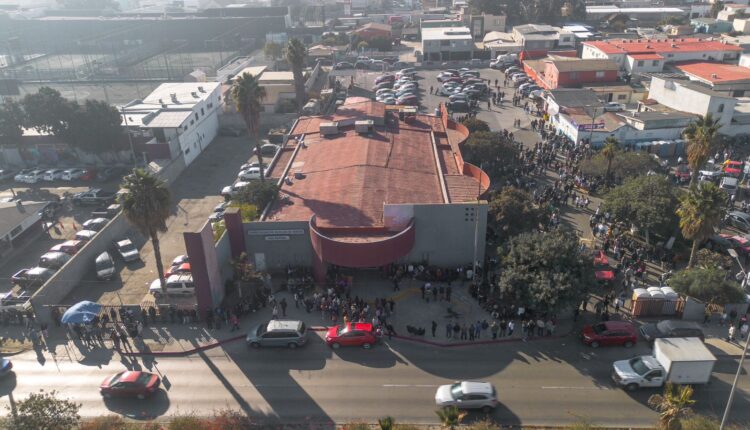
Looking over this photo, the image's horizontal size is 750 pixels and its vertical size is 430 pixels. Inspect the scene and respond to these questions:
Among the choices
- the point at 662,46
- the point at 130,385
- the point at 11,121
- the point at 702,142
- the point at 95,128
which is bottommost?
the point at 130,385

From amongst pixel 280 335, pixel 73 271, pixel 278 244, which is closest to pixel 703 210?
pixel 280 335

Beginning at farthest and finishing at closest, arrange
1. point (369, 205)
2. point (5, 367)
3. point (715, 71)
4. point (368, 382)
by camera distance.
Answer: point (715, 71) → point (369, 205) → point (5, 367) → point (368, 382)

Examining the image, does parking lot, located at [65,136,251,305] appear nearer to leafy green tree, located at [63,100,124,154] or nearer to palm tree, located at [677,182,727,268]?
leafy green tree, located at [63,100,124,154]

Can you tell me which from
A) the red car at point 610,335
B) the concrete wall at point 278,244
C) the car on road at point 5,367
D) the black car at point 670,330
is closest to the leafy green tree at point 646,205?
the black car at point 670,330

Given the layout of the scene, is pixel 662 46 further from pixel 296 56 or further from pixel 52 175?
pixel 52 175

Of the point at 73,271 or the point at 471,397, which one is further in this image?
the point at 73,271

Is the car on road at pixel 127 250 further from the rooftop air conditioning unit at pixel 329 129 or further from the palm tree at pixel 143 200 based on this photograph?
the rooftop air conditioning unit at pixel 329 129

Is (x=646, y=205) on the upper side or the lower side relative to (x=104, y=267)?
upper
